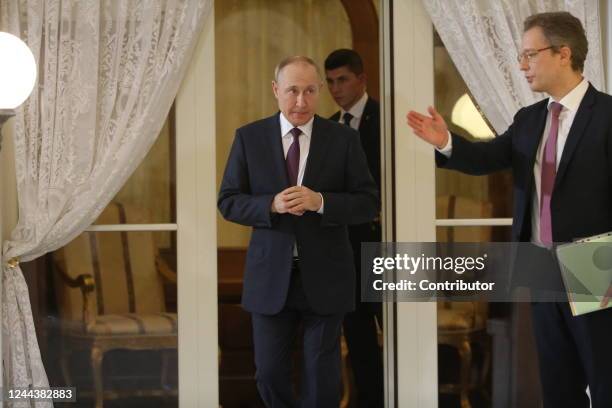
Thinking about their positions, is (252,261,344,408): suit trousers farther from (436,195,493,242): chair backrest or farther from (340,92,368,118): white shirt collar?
(340,92,368,118): white shirt collar

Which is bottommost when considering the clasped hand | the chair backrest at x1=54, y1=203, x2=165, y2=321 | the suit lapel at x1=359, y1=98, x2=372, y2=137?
the chair backrest at x1=54, y1=203, x2=165, y2=321

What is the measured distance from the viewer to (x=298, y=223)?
323 centimetres

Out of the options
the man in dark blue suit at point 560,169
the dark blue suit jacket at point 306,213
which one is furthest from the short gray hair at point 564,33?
the dark blue suit jacket at point 306,213

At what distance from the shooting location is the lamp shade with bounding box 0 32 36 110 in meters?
3.08

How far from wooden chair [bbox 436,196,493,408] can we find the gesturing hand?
0.80 meters

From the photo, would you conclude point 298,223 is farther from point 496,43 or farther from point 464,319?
point 496,43

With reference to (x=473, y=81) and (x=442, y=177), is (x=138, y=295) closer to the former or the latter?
(x=442, y=177)

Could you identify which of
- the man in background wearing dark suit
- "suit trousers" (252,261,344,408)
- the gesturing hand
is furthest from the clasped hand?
the man in background wearing dark suit

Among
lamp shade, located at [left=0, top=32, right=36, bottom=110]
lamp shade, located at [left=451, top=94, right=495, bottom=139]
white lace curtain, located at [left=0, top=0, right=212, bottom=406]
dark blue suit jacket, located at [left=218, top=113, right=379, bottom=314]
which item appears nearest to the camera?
lamp shade, located at [left=0, top=32, right=36, bottom=110]

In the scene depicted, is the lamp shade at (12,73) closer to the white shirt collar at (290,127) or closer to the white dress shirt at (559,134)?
the white shirt collar at (290,127)

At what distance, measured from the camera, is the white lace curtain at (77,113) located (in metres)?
3.53

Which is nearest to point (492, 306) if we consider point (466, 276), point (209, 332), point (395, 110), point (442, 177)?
point (466, 276)

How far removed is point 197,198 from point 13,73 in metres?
0.91

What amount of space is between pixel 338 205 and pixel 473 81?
880 millimetres
